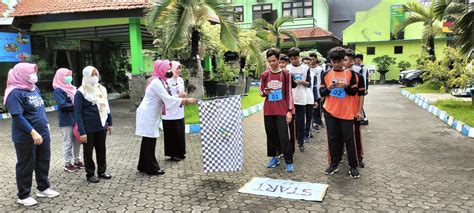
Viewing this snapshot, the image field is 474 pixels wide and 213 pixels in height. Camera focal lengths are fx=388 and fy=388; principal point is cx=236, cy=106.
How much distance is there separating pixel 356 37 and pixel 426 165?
21270 mm

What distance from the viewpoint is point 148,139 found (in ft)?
18.1

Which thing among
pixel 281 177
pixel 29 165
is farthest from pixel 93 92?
pixel 281 177

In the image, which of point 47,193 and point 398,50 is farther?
point 398,50

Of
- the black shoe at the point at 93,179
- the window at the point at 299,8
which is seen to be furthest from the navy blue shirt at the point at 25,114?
the window at the point at 299,8

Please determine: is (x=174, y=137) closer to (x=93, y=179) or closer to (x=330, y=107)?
(x=93, y=179)

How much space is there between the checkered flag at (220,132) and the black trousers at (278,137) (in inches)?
25.8

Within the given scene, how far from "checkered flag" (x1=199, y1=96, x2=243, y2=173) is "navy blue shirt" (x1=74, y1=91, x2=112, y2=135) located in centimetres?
145

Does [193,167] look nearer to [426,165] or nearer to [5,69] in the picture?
[426,165]

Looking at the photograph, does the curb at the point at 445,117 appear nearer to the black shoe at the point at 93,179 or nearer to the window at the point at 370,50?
the black shoe at the point at 93,179

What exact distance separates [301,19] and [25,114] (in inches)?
957

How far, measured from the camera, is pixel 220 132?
5008mm

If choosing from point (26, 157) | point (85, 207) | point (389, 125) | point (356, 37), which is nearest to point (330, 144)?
point (85, 207)

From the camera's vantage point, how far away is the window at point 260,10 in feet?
91.3

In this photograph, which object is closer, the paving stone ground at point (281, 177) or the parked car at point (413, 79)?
the paving stone ground at point (281, 177)
